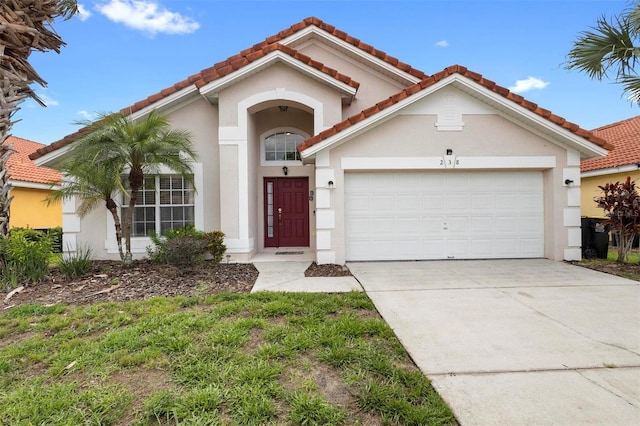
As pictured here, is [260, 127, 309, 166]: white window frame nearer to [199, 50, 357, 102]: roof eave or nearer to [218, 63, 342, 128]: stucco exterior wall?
[218, 63, 342, 128]: stucco exterior wall

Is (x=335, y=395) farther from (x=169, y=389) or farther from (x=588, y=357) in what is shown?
(x=588, y=357)

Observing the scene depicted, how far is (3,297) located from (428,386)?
24.6ft

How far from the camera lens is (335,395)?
2730mm

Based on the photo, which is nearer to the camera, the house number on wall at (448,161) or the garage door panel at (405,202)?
the house number on wall at (448,161)

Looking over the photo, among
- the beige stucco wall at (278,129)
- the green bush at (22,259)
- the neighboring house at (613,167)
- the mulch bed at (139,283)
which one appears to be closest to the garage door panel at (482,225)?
the mulch bed at (139,283)

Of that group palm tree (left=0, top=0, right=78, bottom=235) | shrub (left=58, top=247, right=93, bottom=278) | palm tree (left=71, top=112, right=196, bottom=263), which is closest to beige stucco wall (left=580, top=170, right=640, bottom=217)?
palm tree (left=71, top=112, right=196, bottom=263)

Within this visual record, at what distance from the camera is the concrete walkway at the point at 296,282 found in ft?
19.7

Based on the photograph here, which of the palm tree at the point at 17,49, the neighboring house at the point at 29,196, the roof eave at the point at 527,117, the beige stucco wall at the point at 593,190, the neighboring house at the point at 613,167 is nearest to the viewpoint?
the palm tree at the point at 17,49

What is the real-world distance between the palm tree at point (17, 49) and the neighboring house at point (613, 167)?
18465 millimetres

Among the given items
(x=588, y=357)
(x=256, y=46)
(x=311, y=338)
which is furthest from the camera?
(x=256, y=46)

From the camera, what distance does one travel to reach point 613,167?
1256cm

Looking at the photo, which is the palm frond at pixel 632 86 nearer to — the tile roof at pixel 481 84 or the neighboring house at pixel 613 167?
the tile roof at pixel 481 84

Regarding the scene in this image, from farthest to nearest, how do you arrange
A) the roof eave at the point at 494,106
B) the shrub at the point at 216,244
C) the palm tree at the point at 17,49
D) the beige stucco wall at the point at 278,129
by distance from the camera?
the beige stucco wall at the point at 278,129 < the shrub at the point at 216,244 < the roof eave at the point at 494,106 < the palm tree at the point at 17,49

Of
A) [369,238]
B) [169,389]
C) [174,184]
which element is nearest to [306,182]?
[369,238]
